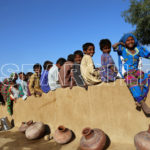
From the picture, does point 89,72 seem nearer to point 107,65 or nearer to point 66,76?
point 107,65

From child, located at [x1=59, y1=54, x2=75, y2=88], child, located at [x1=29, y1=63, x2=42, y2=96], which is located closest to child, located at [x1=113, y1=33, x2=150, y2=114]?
child, located at [x1=59, y1=54, x2=75, y2=88]

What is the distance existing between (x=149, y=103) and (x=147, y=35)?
39.3 ft

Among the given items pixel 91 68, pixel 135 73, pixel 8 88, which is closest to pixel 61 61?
pixel 91 68

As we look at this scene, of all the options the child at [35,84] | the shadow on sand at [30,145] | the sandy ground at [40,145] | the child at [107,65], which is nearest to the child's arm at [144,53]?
the child at [107,65]

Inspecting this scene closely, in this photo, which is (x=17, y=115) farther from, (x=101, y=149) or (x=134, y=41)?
(x=134, y=41)

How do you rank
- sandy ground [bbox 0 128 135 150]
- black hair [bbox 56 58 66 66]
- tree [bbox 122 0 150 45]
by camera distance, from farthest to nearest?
tree [bbox 122 0 150 45] → black hair [bbox 56 58 66 66] → sandy ground [bbox 0 128 135 150]

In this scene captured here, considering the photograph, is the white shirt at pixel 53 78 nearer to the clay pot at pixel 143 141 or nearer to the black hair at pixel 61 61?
the black hair at pixel 61 61

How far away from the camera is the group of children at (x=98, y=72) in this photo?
3087 millimetres

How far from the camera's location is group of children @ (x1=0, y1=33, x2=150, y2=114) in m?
3.09

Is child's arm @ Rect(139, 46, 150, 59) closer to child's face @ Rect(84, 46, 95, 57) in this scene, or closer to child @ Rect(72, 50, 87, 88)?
child's face @ Rect(84, 46, 95, 57)

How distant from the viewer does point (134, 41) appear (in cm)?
326

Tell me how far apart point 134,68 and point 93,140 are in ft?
5.26

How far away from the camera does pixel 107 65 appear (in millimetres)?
3510

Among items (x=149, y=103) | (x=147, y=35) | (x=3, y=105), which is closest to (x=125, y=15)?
(x=147, y=35)
